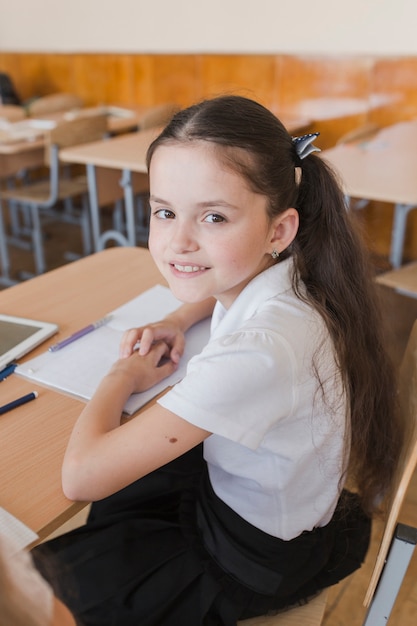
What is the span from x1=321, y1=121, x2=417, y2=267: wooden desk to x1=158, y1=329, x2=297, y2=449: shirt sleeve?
4.67ft

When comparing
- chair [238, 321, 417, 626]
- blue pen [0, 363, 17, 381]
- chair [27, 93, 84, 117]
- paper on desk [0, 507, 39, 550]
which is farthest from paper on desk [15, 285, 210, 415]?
chair [27, 93, 84, 117]

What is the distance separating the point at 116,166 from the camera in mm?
2848

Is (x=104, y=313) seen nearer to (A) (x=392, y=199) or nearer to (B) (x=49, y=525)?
(B) (x=49, y=525)

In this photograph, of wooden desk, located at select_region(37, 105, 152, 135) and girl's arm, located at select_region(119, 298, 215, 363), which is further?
wooden desk, located at select_region(37, 105, 152, 135)

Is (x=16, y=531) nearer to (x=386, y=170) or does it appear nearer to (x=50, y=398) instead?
(x=50, y=398)

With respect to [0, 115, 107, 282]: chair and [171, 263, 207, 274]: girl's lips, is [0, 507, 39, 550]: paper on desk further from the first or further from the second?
[0, 115, 107, 282]: chair

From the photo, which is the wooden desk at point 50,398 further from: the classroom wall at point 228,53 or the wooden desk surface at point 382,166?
the classroom wall at point 228,53

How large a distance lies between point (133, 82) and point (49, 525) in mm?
4534

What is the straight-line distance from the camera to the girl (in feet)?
2.47

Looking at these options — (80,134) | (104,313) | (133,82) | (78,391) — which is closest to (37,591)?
(78,391)

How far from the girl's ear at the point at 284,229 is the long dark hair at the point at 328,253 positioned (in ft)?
0.04

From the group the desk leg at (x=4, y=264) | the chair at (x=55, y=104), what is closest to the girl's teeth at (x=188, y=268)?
the desk leg at (x=4, y=264)

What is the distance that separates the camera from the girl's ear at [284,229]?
861mm

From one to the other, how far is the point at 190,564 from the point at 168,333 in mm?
391
